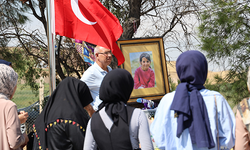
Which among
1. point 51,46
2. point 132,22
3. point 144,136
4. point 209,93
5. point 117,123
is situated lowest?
point 144,136

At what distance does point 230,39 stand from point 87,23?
10.2 feet

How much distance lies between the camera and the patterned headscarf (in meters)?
2.12

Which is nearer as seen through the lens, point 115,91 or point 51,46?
point 115,91

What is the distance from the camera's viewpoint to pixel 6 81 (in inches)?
84.4

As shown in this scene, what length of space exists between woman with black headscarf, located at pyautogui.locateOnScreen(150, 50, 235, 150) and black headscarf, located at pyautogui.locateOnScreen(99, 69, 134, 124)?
1.09ft

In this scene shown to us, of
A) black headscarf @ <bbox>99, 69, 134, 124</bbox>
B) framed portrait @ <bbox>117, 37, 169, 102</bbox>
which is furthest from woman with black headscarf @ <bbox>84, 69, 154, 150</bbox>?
framed portrait @ <bbox>117, 37, 169, 102</bbox>

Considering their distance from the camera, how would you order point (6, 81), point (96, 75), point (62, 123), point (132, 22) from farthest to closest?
point (132, 22)
point (96, 75)
point (6, 81)
point (62, 123)

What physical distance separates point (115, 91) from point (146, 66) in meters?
2.86

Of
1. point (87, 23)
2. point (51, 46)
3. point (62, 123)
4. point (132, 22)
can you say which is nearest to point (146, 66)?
point (87, 23)

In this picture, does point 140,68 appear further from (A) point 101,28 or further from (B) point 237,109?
(B) point 237,109

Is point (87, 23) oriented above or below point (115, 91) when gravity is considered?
above

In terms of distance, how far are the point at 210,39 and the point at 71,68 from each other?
11.9 ft

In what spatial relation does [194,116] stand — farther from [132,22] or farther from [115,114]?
[132,22]

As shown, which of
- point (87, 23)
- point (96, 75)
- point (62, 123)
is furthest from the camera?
point (87, 23)
